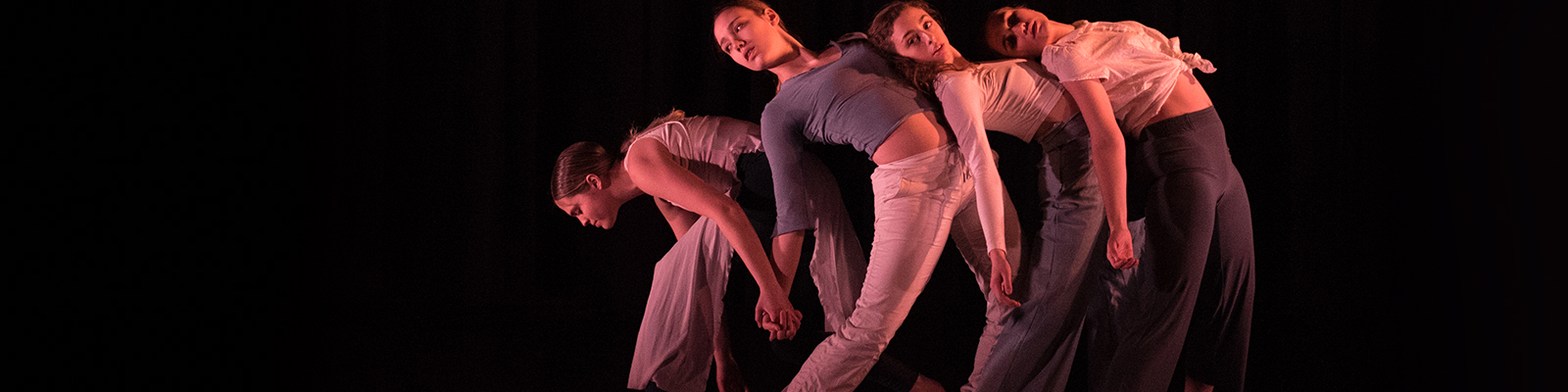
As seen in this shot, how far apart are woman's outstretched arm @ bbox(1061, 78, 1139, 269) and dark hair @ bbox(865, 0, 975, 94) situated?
312 millimetres

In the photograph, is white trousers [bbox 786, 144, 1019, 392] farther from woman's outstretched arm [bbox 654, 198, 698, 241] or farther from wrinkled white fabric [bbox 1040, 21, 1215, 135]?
woman's outstretched arm [bbox 654, 198, 698, 241]

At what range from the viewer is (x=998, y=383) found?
2.27 m

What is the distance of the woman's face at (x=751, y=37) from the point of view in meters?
2.28

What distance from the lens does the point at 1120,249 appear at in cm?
212

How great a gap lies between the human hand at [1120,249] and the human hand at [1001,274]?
0.84 feet

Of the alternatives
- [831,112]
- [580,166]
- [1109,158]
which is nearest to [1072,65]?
[1109,158]

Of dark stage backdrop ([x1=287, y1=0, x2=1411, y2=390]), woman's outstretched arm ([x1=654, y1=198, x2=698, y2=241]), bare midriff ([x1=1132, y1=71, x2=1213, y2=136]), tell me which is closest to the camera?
bare midriff ([x1=1132, y1=71, x2=1213, y2=136])

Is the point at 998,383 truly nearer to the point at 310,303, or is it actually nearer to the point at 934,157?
the point at 934,157

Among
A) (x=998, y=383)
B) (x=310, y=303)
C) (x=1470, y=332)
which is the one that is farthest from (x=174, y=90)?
(x=1470, y=332)

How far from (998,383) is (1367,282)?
1.64 meters

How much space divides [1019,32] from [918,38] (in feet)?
0.89

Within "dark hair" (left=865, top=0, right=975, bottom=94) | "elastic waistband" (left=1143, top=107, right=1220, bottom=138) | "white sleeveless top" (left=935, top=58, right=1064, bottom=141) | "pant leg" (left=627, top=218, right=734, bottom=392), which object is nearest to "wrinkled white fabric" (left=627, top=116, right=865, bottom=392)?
"pant leg" (left=627, top=218, right=734, bottom=392)

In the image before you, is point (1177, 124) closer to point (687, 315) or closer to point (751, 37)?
point (751, 37)

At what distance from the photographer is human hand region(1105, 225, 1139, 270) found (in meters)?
2.12
